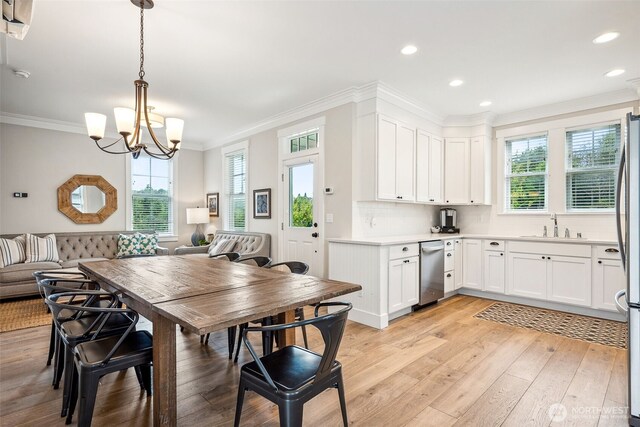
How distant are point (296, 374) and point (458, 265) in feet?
12.8

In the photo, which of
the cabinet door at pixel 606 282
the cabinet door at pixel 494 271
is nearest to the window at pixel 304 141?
the cabinet door at pixel 494 271

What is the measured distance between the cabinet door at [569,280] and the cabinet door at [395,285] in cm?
198

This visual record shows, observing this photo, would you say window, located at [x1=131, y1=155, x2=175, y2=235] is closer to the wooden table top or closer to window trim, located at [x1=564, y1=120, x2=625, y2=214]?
the wooden table top

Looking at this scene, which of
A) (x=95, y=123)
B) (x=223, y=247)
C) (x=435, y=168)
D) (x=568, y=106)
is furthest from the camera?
(x=223, y=247)

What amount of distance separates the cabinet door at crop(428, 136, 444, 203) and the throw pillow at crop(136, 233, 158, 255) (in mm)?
4864

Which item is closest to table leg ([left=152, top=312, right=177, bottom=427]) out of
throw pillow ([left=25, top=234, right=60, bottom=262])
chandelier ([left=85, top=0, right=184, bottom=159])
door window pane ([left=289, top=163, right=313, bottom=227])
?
chandelier ([left=85, top=0, right=184, bottom=159])

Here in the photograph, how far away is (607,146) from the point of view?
4.21 metres

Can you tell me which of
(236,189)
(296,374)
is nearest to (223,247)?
(236,189)

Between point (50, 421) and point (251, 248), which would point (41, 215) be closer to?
point (251, 248)

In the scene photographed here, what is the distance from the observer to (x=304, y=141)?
487 cm

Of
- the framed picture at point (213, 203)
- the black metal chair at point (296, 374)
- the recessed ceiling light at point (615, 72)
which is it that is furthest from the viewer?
the framed picture at point (213, 203)

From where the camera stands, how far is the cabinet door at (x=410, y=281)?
3.85m

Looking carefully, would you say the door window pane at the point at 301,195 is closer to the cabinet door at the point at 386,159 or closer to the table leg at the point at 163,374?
the cabinet door at the point at 386,159

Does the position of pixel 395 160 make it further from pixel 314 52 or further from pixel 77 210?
pixel 77 210
